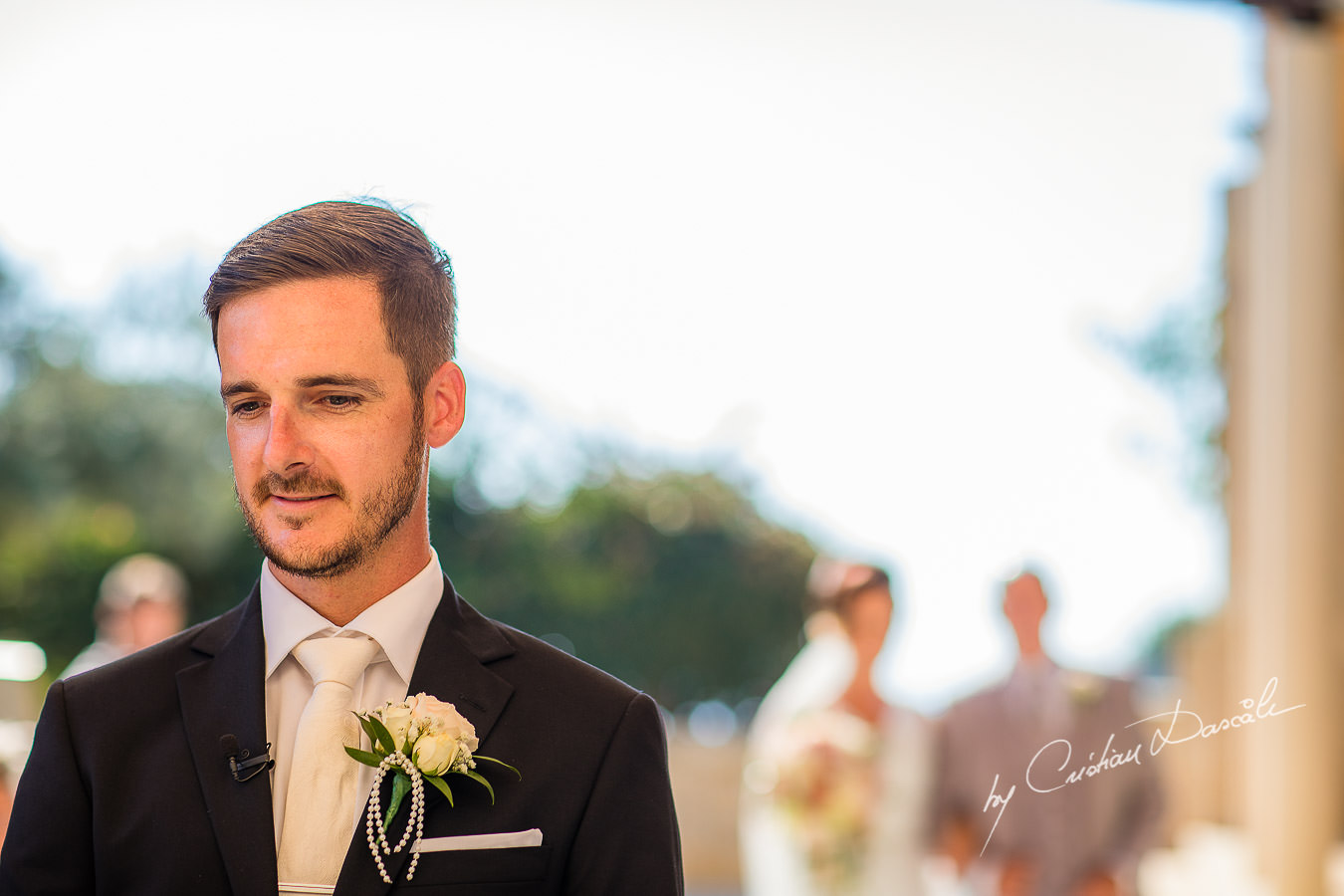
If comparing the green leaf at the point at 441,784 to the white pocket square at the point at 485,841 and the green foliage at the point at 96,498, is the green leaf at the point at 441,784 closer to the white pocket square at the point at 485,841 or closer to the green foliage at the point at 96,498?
the white pocket square at the point at 485,841

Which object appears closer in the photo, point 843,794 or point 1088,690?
point 1088,690

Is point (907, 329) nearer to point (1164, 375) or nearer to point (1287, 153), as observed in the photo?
point (1164, 375)

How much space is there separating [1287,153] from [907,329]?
11.5 ft

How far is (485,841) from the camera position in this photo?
1.13m

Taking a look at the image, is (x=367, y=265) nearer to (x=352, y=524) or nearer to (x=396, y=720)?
(x=352, y=524)

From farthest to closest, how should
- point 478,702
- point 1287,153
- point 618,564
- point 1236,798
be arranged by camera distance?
point 618,564 → point 1287,153 → point 1236,798 → point 478,702

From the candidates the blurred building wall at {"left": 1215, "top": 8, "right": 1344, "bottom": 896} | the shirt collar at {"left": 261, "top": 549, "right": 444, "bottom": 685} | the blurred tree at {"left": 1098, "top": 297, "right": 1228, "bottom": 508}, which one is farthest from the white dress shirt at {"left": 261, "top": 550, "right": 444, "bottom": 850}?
the blurred tree at {"left": 1098, "top": 297, "right": 1228, "bottom": 508}

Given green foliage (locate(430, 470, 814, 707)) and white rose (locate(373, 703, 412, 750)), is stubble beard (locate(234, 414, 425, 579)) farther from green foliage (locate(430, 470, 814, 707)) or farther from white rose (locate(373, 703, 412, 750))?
green foliage (locate(430, 470, 814, 707))

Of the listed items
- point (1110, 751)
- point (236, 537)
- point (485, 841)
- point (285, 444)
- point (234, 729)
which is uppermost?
point (285, 444)

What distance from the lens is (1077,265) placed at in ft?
27.4

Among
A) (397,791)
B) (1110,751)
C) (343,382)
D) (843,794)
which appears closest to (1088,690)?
(1110,751)

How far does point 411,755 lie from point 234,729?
0.17 meters

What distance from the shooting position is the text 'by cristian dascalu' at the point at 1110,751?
178 cm

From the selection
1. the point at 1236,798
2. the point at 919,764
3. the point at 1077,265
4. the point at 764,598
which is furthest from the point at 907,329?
the point at 919,764
